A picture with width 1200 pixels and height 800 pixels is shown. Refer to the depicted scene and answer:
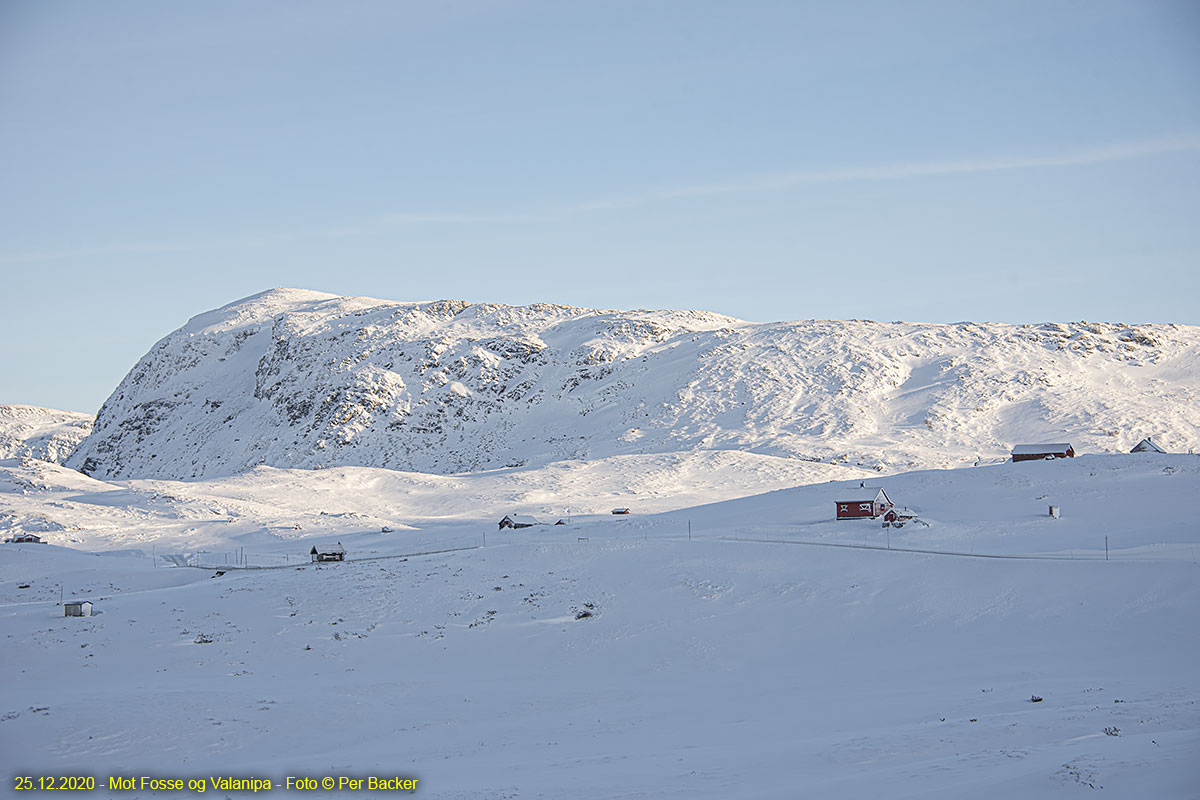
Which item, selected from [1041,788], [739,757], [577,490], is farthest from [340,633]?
[577,490]

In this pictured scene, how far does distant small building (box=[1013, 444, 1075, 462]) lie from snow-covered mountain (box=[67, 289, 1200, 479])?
18705 mm

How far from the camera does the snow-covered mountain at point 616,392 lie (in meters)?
103

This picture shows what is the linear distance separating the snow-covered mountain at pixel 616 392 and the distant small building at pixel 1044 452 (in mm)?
18705

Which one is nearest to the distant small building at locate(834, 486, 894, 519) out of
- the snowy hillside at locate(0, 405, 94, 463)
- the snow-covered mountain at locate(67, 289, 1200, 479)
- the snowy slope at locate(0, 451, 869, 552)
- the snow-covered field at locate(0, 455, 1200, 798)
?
the snow-covered field at locate(0, 455, 1200, 798)

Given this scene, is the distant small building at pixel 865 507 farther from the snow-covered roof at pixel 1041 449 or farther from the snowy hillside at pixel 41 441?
the snowy hillside at pixel 41 441

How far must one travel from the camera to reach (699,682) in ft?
90.5

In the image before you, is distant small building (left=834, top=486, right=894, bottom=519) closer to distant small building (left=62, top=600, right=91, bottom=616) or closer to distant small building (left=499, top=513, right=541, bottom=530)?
distant small building (left=499, top=513, right=541, bottom=530)

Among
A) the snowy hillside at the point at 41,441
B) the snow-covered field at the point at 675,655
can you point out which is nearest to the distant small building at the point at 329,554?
the snow-covered field at the point at 675,655

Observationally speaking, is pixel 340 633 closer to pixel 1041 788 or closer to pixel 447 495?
pixel 1041 788

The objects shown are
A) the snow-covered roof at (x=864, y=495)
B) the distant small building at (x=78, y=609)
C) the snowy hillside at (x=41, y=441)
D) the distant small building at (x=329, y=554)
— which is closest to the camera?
the distant small building at (x=78, y=609)

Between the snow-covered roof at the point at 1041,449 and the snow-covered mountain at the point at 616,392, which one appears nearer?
the snow-covered roof at the point at 1041,449

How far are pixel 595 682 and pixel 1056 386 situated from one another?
9921 cm

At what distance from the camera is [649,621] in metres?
33.8

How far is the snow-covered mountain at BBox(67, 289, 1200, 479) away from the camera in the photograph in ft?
339
